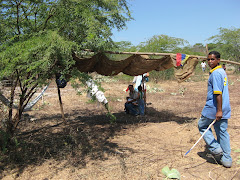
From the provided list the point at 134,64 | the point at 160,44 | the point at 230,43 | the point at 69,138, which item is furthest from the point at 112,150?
the point at 230,43

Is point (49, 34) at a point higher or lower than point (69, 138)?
higher

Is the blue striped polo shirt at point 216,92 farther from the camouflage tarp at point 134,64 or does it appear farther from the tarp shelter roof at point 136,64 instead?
the camouflage tarp at point 134,64

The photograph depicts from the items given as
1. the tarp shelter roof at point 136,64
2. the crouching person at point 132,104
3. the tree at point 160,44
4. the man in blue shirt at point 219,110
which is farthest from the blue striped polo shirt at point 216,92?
the tree at point 160,44

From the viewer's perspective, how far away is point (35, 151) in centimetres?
420

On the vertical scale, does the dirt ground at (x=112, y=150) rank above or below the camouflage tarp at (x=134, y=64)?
below

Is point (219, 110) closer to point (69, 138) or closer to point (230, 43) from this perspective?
point (69, 138)

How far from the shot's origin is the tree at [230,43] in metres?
22.3

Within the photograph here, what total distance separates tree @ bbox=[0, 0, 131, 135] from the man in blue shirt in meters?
1.79

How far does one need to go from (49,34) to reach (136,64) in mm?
2677

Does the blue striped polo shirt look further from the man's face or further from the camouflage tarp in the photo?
the camouflage tarp

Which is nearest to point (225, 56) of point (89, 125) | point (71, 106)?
point (71, 106)

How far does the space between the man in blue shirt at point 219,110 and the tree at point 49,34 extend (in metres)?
1.79

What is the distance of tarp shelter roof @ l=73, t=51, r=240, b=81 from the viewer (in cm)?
491

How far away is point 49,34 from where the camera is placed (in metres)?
3.37
